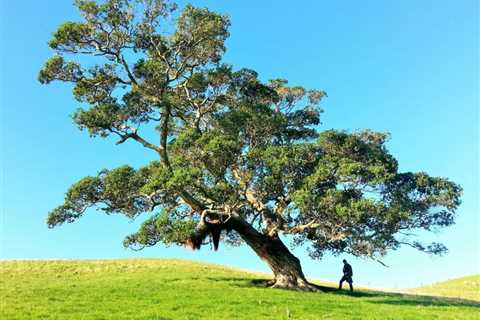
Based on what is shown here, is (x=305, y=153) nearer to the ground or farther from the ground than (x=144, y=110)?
nearer to the ground

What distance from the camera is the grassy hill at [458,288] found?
41.4 m

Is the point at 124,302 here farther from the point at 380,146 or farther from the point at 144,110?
the point at 380,146

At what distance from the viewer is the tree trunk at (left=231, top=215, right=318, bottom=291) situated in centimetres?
3275

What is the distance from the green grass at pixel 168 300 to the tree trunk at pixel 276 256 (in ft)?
4.90

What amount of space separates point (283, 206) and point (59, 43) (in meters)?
15.2

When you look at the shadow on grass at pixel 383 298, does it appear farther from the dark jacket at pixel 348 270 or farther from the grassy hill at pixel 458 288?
the grassy hill at pixel 458 288

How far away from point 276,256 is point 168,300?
10798 millimetres

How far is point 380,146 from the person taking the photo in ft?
115

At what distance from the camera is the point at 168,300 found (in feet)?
77.5

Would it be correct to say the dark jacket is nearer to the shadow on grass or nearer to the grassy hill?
the shadow on grass

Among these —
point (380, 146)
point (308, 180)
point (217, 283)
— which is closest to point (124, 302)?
point (217, 283)

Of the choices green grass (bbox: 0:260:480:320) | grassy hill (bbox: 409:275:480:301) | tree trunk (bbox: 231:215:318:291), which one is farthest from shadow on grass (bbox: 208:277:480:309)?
grassy hill (bbox: 409:275:480:301)

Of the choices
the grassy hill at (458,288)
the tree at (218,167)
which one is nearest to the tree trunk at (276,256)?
the tree at (218,167)

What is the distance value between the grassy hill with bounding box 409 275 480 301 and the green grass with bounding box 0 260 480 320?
10438 mm
